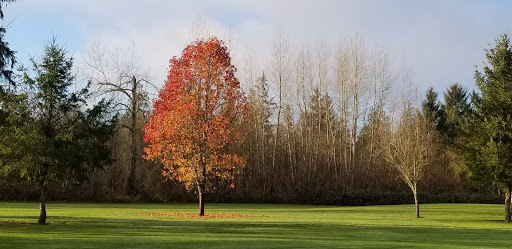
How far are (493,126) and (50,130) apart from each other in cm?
2234

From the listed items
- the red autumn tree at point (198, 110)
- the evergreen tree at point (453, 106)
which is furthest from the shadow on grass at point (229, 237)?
the evergreen tree at point (453, 106)

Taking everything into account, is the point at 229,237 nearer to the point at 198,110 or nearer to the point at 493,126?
the point at 198,110

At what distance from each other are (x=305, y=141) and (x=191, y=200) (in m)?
13.8

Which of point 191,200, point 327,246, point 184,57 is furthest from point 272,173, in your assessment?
point 327,246

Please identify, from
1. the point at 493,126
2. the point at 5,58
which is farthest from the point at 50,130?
the point at 493,126

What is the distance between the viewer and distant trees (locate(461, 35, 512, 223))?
29.4m

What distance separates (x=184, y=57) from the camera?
3194 cm

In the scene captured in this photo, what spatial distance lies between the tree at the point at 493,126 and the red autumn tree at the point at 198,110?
13.0m

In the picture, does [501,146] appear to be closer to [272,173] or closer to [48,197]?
[272,173]

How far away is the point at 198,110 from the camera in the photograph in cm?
3119

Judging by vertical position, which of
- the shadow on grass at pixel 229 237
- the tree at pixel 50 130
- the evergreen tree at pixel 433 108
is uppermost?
the evergreen tree at pixel 433 108

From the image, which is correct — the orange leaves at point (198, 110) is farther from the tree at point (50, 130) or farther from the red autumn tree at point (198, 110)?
the tree at point (50, 130)

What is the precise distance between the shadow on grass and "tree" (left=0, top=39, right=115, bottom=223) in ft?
9.35

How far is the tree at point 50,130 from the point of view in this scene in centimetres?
2359
